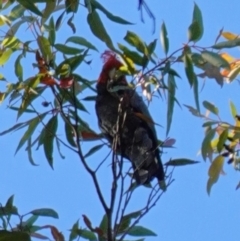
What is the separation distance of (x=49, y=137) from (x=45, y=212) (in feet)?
0.70

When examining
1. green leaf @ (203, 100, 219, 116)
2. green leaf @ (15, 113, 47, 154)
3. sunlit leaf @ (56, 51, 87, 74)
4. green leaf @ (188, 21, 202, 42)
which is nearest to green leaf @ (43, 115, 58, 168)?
green leaf @ (15, 113, 47, 154)

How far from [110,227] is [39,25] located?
61cm

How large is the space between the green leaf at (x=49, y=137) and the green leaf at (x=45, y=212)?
17cm

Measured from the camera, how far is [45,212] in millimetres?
1790

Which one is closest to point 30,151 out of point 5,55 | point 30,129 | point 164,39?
point 30,129

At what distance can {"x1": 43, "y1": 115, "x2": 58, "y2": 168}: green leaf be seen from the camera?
6.25 ft

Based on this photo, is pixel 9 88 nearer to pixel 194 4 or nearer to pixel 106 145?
pixel 106 145

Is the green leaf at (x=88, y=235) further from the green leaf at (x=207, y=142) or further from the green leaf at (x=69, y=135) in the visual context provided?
the green leaf at (x=207, y=142)

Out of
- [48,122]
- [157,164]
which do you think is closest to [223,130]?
[157,164]

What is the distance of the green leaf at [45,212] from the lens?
1.79 metres

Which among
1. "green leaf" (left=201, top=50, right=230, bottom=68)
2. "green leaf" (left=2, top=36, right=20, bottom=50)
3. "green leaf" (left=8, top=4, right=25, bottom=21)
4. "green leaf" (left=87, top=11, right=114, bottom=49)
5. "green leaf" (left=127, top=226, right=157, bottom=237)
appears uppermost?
"green leaf" (left=8, top=4, right=25, bottom=21)

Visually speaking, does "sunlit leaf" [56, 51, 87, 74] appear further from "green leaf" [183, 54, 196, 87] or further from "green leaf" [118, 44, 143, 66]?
"green leaf" [183, 54, 196, 87]

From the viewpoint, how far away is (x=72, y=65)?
1805 millimetres

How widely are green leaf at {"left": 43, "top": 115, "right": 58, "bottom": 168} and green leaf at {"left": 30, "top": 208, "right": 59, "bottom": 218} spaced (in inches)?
6.8
